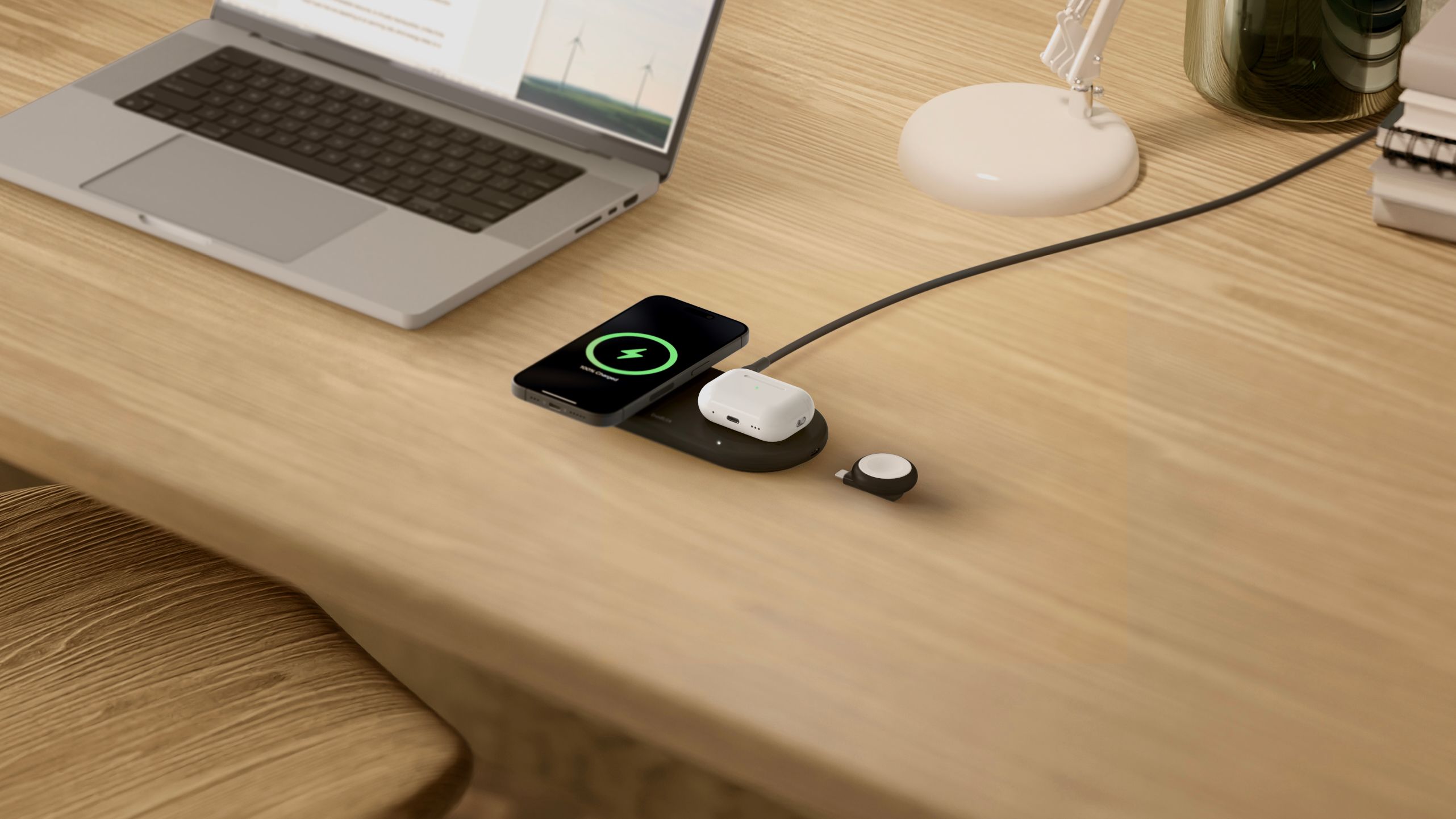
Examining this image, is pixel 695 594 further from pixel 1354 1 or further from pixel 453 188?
pixel 1354 1

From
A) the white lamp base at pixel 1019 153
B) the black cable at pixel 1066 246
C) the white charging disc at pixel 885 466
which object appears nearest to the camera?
the white charging disc at pixel 885 466

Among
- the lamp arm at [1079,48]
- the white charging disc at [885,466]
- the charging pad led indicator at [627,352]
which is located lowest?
the charging pad led indicator at [627,352]

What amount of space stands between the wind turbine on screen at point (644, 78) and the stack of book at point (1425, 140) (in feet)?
1.53

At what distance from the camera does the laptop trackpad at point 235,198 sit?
787mm

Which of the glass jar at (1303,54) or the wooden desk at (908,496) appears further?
the glass jar at (1303,54)

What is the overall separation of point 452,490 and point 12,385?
0.83ft

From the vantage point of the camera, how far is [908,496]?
66 cm

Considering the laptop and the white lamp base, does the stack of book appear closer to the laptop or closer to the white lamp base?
the white lamp base

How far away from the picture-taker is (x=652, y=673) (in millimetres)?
554

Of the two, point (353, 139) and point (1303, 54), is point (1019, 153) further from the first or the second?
point (353, 139)

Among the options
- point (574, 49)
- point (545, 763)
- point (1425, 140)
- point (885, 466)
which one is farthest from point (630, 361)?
point (545, 763)

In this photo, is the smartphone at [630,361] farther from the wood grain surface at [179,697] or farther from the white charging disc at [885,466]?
the wood grain surface at [179,697]

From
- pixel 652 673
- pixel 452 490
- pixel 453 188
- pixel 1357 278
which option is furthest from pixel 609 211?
pixel 1357 278

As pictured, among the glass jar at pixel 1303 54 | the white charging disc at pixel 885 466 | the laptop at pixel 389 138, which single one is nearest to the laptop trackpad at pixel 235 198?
the laptop at pixel 389 138
